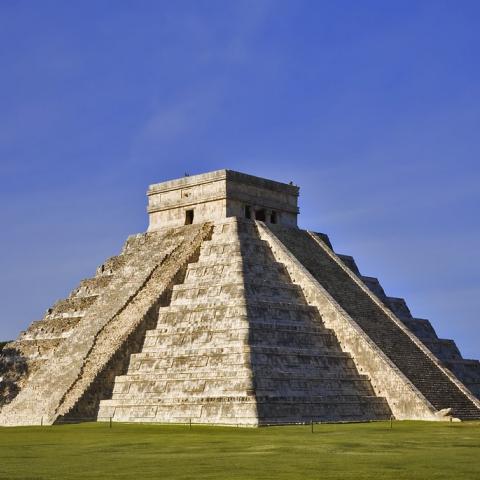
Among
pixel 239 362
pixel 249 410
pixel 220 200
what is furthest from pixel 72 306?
pixel 249 410

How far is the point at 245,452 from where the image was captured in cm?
2331

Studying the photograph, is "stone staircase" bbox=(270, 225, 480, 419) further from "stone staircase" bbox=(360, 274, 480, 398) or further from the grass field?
the grass field

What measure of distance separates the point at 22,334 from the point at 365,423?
19607mm

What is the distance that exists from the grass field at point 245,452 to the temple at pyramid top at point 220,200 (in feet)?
45.5

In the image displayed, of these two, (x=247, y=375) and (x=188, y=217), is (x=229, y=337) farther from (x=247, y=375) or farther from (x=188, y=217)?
(x=188, y=217)

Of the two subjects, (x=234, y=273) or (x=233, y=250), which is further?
(x=233, y=250)

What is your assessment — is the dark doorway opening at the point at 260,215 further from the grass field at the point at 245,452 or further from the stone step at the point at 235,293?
the grass field at the point at 245,452

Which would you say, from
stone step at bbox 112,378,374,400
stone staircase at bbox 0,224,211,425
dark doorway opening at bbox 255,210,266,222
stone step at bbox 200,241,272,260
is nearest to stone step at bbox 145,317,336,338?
stone staircase at bbox 0,224,211,425

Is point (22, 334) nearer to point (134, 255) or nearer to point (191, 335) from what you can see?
point (134, 255)

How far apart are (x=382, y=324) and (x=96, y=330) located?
1204 centimetres

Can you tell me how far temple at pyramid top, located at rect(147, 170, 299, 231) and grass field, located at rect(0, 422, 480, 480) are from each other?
13879 mm

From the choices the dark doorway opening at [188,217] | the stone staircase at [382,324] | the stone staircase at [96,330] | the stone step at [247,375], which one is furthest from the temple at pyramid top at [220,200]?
the stone step at [247,375]

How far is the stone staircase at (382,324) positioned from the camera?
37.6m

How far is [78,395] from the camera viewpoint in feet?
122
